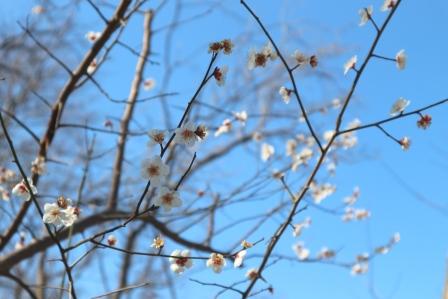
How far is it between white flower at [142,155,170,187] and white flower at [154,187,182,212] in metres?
0.04

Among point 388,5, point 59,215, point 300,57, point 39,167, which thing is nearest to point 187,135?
point 59,215

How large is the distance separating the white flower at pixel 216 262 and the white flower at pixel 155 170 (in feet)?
1.13

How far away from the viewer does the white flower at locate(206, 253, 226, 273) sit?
1.48 metres

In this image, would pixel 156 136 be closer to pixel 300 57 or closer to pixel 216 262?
pixel 216 262

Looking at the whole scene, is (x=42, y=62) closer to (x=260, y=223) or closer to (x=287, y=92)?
(x=260, y=223)

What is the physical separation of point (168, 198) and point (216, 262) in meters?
0.30

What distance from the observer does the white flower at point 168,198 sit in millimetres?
1275

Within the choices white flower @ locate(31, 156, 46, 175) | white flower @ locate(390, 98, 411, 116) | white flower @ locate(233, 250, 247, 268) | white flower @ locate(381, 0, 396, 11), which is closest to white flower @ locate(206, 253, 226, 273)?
white flower @ locate(233, 250, 247, 268)

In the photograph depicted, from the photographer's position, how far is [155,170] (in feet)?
4.06

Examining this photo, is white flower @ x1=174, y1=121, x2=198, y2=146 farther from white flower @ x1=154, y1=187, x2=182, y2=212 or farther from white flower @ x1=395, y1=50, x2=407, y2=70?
white flower @ x1=395, y1=50, x2=407, y2=70

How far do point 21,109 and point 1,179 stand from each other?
2366mm

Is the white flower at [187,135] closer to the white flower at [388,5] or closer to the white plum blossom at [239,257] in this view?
the white plum blossom at [239,257]

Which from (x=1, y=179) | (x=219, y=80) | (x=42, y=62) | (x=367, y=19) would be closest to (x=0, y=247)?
(x=1, y=179)

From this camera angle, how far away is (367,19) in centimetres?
163
